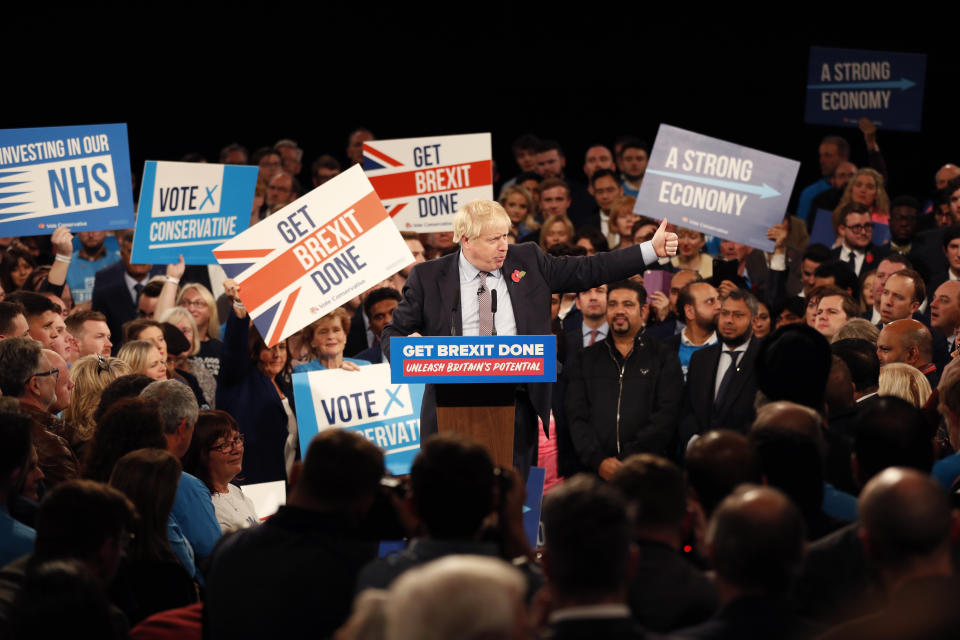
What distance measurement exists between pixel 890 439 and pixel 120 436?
2.63 m

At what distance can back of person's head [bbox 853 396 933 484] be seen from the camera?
145 inches

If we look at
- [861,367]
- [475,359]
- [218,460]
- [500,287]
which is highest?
[500,287]

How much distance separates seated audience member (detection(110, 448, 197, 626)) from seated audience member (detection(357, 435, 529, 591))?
1.15m

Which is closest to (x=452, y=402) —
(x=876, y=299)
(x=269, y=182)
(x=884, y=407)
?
(x=884, y=407)

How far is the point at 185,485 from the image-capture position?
461cm

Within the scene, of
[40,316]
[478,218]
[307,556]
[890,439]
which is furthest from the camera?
[40,316]

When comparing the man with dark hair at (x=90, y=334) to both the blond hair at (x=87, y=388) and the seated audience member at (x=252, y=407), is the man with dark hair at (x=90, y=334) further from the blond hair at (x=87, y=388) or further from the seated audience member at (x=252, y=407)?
the blond hair at (x=87, y=388)

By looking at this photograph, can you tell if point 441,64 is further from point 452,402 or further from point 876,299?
point 452,402

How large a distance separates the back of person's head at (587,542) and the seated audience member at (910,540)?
60 cm

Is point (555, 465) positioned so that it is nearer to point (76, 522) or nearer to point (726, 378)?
point (726, 378)

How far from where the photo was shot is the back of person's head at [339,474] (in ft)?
10.5

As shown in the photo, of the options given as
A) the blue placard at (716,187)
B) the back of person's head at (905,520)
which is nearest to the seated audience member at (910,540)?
the back of person's head at (905,520)

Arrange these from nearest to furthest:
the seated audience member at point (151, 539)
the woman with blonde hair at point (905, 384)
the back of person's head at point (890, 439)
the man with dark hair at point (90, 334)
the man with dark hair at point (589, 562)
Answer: the man with dark hair at point (589, 562), the back of person's head at point (890, 439), the seated audience member at point (151, 539), the woman with blonde hair at point (905, 384), the man with dark hair at point (90, 334)

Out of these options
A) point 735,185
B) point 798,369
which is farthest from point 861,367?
point 735,185
